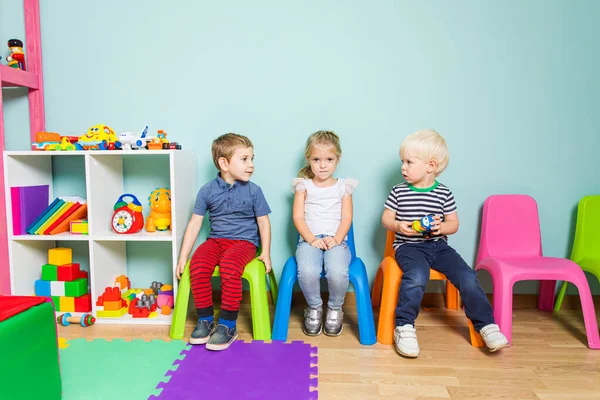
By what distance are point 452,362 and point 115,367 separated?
1349 millimetres

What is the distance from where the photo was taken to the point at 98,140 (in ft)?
Result: 7.63

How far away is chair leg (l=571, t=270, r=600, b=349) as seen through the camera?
6.62 ft

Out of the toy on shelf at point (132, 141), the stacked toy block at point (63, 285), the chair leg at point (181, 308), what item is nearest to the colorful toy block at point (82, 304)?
the stacked toy block at point (63, 285)

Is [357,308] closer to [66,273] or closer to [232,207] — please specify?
[232,207]

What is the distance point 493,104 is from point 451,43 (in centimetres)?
40

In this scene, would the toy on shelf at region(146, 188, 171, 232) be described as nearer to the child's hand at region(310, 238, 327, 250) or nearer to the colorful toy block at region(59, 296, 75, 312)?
the colorful toy block at region(59, 296, 75, 312)

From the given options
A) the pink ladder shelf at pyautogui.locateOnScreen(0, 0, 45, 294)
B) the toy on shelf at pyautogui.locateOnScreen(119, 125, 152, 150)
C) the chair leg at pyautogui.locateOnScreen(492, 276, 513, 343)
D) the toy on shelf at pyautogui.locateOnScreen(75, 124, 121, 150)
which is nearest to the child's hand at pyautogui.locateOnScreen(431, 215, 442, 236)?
the chair leg at pyautogui.locateOnScreen(492, 276, 513, 343)

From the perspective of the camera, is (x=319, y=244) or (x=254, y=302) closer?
(x=254, y=302)

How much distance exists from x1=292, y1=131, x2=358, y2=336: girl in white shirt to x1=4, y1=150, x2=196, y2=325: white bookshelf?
23.2 inches

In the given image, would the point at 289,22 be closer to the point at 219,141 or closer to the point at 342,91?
the point at 342,91

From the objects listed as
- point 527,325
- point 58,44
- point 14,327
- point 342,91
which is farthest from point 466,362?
point 58,44

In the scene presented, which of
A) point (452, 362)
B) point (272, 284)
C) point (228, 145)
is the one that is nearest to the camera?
point (452, 362)

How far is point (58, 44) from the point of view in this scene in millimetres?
2572

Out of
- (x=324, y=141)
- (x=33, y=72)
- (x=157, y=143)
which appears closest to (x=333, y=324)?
(x=324, y=141)
